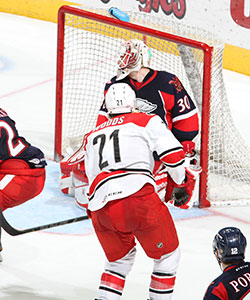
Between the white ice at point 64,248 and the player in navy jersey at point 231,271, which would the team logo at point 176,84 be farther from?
the player in navy jersey at point 231,271

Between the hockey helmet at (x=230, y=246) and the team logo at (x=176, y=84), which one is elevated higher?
the team logo at (x=176, y=84)

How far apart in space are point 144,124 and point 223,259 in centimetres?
69

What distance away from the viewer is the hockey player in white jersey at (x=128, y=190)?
10.7 ft

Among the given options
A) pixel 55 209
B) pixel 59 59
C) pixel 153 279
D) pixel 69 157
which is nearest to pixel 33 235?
pixel 55 209

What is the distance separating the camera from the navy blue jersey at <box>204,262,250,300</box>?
2793mm

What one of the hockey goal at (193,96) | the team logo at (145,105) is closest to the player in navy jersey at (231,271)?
the team logo at (145,105)

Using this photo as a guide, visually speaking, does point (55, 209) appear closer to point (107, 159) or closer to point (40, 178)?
point (40, 178)

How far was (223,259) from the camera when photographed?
117 inches

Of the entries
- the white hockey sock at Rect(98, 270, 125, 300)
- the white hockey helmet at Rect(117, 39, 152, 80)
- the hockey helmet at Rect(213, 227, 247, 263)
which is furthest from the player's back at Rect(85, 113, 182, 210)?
the white hockey helmet at Rect(117, 39, 152, 80)

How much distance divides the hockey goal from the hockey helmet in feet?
7.57

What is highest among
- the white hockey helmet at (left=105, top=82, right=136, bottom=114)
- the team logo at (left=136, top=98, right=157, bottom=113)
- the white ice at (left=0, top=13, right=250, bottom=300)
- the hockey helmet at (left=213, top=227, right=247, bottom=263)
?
the white hockey helmet at (left=105, top=82, right=136, bottom=114)

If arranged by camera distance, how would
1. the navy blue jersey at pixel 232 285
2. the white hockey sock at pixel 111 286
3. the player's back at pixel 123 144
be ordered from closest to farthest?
1. the navy blue jersey at pixel 232 285
2. the player's back at pixel 123 144
3. the white hockey sock at pixel 111 286

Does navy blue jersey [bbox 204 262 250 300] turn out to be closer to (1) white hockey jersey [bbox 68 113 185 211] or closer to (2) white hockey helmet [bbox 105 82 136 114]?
(1) white hockey jersey [bbox 68 113 185 211]

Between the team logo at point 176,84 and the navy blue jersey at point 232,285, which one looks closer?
the navy blue jersey at point 232,285
